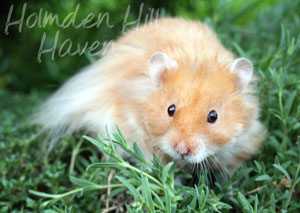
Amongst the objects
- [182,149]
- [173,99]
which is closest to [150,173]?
[182,149]

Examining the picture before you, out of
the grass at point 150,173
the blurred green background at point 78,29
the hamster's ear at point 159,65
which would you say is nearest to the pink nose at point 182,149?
the grass at point 150,173

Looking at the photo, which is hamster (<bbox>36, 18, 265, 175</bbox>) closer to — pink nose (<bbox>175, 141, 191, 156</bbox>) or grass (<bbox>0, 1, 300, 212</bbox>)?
pink nose (<bbox>175, 141, 191, 156</bbox>)

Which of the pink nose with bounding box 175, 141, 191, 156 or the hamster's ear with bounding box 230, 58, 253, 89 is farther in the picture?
the hamster's ear with bounding box 230, 58, 253, 89

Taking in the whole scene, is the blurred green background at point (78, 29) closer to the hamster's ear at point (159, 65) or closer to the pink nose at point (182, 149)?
the hamster's ear at point (159, 65)

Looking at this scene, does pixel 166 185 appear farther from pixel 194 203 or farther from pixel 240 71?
pixel 240 71

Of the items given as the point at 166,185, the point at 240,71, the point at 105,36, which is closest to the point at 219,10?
the point at 105,36

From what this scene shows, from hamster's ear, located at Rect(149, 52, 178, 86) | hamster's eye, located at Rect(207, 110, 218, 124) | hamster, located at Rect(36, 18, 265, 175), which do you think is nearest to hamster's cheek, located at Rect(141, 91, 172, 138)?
hamster, located at Rect(36, 18, 265, 175)
